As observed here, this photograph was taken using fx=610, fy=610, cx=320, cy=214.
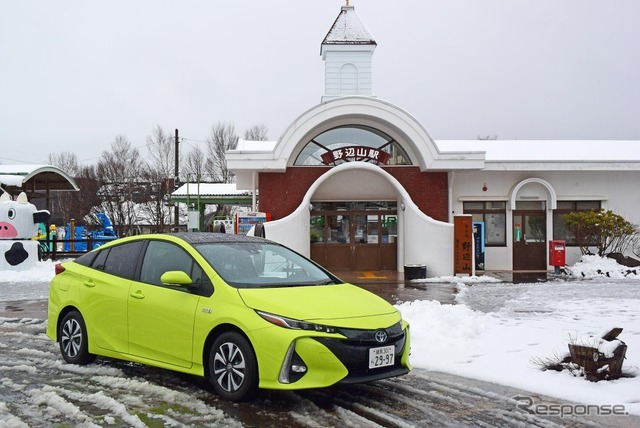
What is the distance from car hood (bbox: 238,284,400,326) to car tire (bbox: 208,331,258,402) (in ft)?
1.20

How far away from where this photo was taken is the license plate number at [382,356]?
542 centimetres

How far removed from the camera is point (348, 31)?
85.4 ft

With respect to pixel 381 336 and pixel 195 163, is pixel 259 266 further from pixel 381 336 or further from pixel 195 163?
pixel 195 163

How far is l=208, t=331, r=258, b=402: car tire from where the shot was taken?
5344mm

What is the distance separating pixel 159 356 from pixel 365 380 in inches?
84.3

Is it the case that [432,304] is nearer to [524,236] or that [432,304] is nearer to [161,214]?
[524,236]

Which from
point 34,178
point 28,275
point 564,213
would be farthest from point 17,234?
point 564,213

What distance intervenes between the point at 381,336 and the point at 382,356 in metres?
0.18

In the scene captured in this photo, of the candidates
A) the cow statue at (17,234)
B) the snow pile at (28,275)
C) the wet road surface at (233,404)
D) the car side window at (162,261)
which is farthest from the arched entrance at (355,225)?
the car side window at (162,261)

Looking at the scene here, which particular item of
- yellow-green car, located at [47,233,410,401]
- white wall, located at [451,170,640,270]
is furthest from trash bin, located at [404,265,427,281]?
yellow-green car, located at [47,233,410,401]

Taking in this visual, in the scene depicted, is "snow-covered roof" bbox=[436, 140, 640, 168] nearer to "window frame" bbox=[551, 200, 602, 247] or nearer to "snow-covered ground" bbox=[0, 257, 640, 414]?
"window frame" bbox=[551, 200, 602, 247]

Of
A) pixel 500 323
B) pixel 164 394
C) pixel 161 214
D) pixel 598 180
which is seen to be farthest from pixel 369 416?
pixel 161 214

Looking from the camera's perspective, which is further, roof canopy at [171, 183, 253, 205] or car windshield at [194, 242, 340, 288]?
roof canopy at [171, 183, 253, 205]

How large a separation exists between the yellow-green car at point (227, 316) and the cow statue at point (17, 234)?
13.2 m
